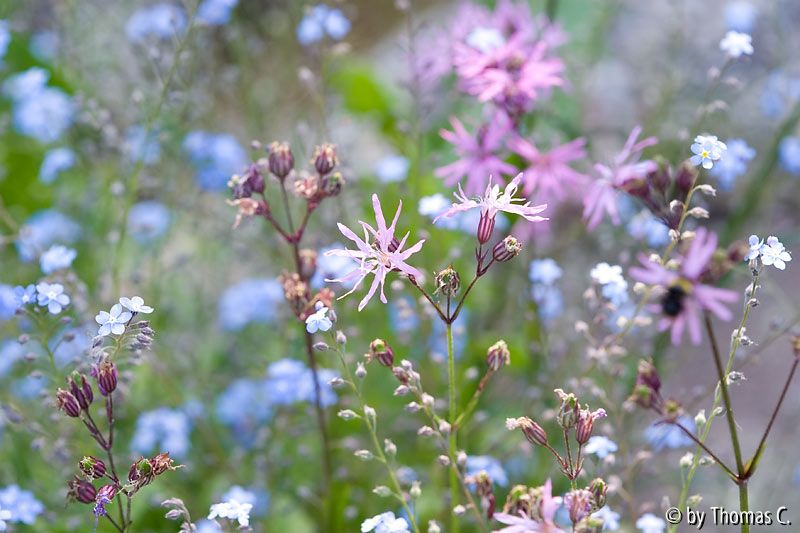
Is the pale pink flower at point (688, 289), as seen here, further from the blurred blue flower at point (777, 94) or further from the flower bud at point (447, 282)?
the blurred blue flower at point (777, 94)

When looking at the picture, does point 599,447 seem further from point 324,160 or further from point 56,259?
point 56,259

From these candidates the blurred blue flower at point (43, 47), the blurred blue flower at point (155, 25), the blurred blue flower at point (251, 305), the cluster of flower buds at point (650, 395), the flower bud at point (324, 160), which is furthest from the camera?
the blurred blue flower at point (43, 47)

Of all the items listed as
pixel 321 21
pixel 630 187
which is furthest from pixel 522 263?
pixel 630 187

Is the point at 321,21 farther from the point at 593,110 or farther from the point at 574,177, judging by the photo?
the point at 593,110

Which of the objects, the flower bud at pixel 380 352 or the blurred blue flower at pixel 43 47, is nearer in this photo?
the flower bud at pixel 380 352

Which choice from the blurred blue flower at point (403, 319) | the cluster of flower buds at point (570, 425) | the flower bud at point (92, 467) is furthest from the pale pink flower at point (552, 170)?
the flower bud at point (92, 467)

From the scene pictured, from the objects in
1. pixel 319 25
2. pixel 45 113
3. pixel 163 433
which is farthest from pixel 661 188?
pixel 45 113
